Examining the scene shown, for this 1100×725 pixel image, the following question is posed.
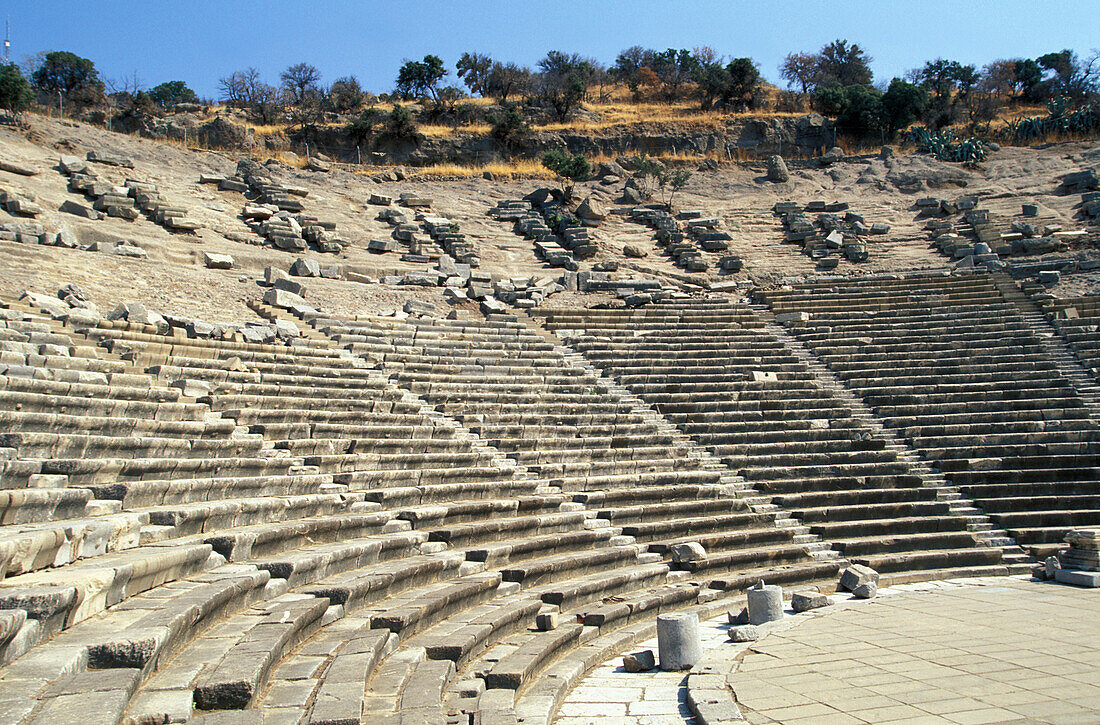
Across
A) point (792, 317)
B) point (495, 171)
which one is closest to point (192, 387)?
point (792, 317)

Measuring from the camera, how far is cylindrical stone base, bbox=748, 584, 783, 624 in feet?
28.5

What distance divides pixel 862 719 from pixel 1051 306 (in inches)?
725

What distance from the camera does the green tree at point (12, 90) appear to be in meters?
24.8

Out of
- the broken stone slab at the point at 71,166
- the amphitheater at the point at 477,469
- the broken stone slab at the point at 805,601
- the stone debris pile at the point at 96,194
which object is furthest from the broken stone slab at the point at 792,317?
the broken stone slab at the point at 71,166

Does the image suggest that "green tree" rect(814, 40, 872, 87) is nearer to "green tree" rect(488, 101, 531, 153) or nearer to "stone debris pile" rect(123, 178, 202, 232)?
"green tree" rect(488, 101, 531, 153)

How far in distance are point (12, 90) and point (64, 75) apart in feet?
65.8

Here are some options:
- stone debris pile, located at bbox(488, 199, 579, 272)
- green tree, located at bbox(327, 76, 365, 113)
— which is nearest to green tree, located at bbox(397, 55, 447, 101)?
green tree, located at bbox(327, 76, 365, 113)

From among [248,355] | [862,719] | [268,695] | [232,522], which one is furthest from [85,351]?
[862,719]

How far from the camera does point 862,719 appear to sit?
5461mm

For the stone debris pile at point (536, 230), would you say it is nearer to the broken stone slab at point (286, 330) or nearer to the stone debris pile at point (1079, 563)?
the broken stone slab at point (286, 330)

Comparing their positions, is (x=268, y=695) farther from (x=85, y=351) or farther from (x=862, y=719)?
(x=85, y=351)

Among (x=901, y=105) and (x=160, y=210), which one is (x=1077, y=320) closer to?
(x=901, y=105)

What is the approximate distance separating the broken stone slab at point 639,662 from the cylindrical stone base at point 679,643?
14cm

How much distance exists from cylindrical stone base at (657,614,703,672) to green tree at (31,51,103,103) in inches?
1690
